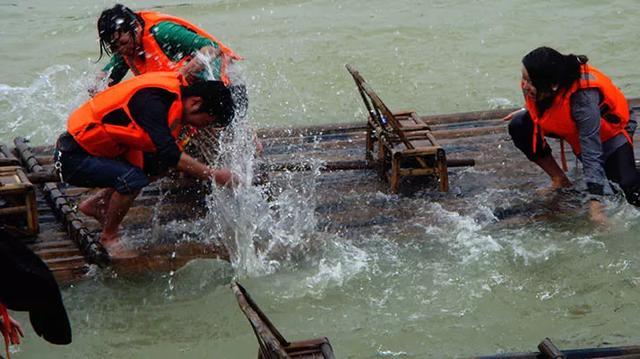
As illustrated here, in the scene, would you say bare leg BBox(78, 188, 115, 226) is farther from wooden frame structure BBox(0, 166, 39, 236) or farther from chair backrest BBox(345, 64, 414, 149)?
chair backrest BBox(345, 64, 414, 149)

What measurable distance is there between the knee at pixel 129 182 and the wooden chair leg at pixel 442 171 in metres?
1.77

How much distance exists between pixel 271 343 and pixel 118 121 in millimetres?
2246

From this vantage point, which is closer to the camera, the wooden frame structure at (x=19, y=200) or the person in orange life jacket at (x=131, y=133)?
the person in orange life jacket at (x=131, y=133)

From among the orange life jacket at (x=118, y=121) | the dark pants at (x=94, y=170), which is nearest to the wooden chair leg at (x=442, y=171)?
the orange life jacket at (x=118, y=121)

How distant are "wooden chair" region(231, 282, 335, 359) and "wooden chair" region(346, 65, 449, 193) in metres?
2.39

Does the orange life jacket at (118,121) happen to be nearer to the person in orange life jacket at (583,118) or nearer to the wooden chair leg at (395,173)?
the wooden chair leg at (395,173)

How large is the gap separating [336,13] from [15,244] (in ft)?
30.2

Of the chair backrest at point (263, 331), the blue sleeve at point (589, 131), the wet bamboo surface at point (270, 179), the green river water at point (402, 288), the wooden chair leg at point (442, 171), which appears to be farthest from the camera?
the wooden chair leg at point (442, 171)

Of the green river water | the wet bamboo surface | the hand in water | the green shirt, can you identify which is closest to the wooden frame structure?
the wet bamboo surface

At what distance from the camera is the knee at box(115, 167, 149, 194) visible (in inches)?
202

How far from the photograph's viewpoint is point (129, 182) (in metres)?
5.14

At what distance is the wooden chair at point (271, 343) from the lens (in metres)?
3.19

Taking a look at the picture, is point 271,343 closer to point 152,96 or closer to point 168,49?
point 152,96

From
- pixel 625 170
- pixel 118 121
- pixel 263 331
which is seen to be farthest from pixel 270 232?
pixel 263 331
